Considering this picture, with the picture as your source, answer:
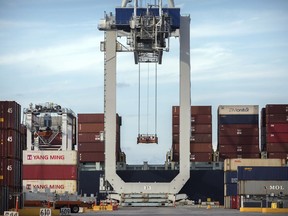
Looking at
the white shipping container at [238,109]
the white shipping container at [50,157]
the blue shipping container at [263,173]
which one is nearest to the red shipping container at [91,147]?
the white shipping container at [50,157]

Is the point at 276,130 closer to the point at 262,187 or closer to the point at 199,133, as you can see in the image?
the point at 199,133

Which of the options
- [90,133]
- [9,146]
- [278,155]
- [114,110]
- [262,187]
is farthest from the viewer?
[90,133]

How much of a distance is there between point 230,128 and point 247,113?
2893 mm

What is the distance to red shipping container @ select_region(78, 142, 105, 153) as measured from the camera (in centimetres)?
10062

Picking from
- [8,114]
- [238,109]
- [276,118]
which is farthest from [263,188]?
[8,114]

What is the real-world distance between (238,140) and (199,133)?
499 centimetres

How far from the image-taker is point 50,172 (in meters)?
87.3

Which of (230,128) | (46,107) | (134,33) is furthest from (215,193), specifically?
(134,33)

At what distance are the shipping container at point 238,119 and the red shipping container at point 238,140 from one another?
198 centimetres

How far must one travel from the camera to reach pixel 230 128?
101 m

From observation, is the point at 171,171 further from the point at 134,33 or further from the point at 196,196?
the point at 134,33

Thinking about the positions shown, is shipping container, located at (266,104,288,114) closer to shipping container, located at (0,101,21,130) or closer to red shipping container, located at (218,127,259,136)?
red shipping container, located at (218,127,259,136)

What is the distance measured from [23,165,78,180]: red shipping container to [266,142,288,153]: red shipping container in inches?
1015

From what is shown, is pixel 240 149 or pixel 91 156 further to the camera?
pixel 91 156
